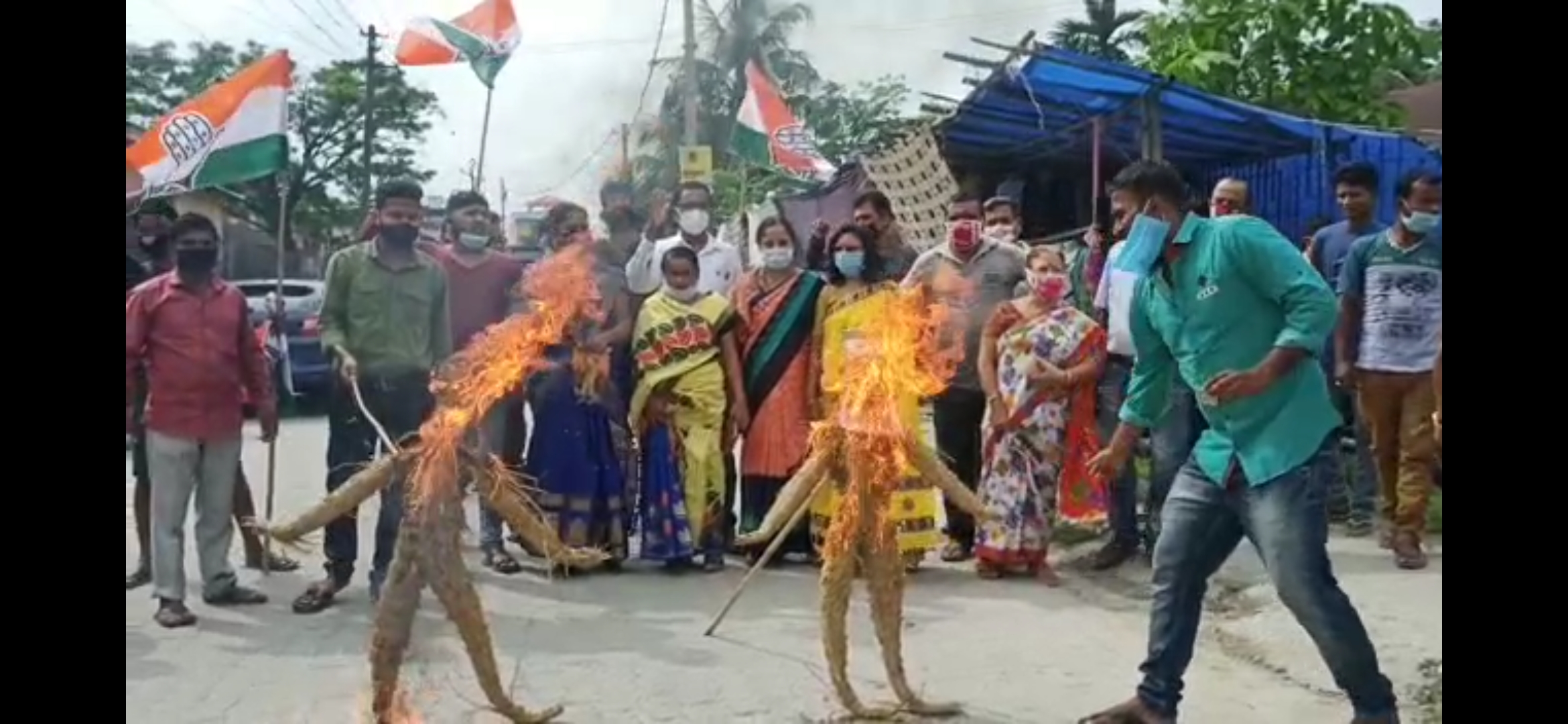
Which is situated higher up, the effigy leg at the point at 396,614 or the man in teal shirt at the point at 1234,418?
the man in teal shirt at the point at 1234,418

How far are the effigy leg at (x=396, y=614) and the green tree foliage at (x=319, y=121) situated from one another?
290 centimetres

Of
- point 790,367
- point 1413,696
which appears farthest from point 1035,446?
point 1413,696

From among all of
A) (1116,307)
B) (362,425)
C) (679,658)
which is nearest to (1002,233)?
(1116,307)

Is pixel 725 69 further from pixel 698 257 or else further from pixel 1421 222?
pixel 1421 222

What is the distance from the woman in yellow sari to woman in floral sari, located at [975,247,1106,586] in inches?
9.4

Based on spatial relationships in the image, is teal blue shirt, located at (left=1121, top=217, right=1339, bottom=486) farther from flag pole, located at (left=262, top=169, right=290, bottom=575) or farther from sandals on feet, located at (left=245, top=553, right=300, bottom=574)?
sandals on feet, located at (left=245, top=553, right=300, bottom=574)

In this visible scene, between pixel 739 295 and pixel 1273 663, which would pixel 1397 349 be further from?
pixel 739 295

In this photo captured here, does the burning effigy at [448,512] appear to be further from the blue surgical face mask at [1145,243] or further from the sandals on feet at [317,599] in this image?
the sandals on feet at [317,599]

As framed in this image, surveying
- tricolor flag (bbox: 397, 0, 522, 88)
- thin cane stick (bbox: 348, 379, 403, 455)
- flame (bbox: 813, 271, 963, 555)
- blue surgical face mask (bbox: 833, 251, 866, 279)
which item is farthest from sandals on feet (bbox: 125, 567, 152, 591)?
flame (bbox: 813, 271, 963, 555)

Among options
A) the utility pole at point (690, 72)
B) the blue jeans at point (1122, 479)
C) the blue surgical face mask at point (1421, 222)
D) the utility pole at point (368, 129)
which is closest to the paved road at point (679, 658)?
the blue jeans at point (1122, 479)

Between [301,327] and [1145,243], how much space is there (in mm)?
8702

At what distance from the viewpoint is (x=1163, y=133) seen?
19.9 feet

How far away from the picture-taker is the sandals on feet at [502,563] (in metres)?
5.68
